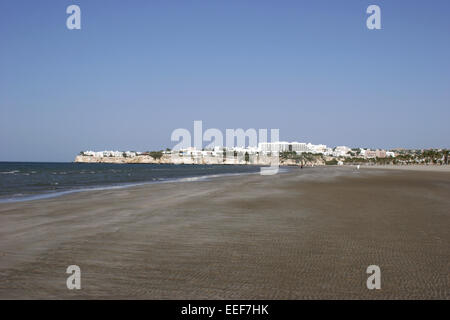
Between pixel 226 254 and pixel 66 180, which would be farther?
pixel 66 180

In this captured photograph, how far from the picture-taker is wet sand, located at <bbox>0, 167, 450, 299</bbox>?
16.6 ft

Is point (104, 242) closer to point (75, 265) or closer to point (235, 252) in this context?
point (75, 265)

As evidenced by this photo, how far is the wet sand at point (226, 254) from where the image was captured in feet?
16.6

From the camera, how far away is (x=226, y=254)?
23.0 ft

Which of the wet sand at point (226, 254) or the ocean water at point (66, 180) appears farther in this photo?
the ocean water at point (66, 180)

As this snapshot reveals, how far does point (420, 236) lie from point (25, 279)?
8.02 metres

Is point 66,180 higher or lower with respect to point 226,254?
lower

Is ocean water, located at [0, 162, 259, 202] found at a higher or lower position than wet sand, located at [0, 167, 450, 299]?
lower

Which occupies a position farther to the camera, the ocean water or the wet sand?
the ocean water

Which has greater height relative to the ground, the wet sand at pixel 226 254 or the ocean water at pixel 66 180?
the wet sand at pixel 226 254
